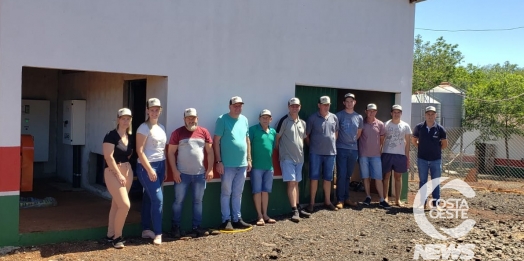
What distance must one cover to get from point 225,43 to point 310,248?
3247 mm

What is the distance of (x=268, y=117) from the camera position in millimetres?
7254

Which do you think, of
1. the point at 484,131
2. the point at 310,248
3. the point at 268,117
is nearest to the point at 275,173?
the point at 268,117

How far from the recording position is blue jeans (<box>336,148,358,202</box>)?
8438 mm

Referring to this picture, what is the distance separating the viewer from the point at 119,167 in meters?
5.86

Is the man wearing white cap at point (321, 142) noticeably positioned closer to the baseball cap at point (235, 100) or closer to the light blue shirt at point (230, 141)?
the light blue shirt at point (230, 141)

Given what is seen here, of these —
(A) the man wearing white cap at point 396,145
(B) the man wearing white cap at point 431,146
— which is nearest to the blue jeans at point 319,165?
(A) the man wearing white cap at point 396,145

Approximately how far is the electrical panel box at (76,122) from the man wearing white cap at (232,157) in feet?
12.1

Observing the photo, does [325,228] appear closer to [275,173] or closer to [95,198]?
[275,173]

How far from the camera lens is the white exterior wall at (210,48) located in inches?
224

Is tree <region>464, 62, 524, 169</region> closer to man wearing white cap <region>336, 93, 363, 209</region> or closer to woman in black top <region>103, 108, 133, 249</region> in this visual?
man wearing white cap <region>336, 93, 363, 209</region>

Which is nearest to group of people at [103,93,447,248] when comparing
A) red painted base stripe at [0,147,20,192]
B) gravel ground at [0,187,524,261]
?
gravel ground at [0,187,524,261]

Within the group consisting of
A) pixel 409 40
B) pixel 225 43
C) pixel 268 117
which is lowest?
pixel 268 117

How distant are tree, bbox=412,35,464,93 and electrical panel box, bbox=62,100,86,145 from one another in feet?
73.4

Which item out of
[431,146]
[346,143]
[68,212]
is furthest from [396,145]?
[68,212]
